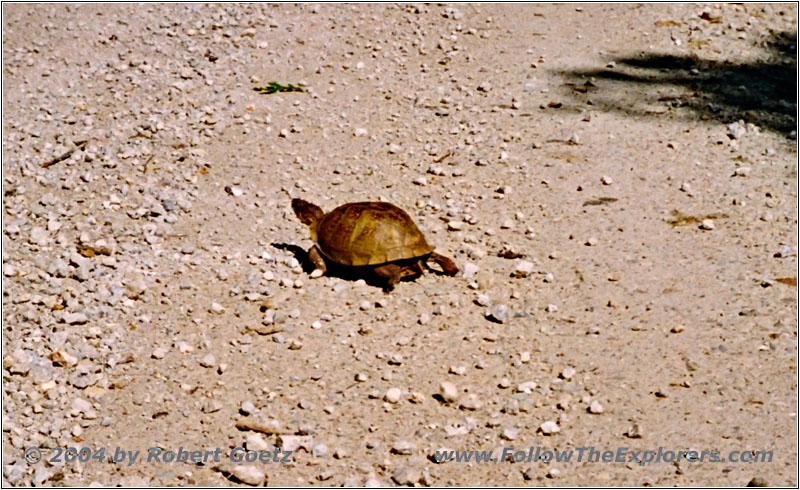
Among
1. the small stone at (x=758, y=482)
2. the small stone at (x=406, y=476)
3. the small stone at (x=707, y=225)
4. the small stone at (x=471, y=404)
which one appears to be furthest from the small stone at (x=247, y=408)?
the small stone at (x=707, y=225)

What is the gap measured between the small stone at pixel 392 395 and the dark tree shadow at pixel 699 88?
13.6ft

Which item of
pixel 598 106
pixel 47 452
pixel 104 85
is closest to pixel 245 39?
pixel 104 85

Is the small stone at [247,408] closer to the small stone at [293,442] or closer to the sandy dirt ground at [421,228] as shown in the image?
the sandy dirt ground at [421,228]

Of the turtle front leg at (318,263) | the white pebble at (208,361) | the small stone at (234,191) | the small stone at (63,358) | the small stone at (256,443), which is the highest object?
the turtle front leg at (318,263)

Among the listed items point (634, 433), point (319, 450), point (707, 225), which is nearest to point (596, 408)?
point (634, 433)

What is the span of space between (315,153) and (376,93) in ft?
4.19

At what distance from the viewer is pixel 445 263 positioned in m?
6.06

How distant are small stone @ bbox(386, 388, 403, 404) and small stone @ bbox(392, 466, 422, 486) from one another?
520 millimetres

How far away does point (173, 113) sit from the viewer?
8.28 metres

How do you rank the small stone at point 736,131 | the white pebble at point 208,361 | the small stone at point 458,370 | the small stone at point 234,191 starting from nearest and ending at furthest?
the small stone at point 458,370, the white pebble at point 208,361, the small stone at point 234,191, the small stone at point 736,131

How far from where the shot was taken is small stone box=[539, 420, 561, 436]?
4.73 meters

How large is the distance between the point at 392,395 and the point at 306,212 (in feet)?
6.18

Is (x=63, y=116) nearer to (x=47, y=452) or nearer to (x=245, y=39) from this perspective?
(x=245, y=39)

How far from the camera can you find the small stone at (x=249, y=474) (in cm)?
446
